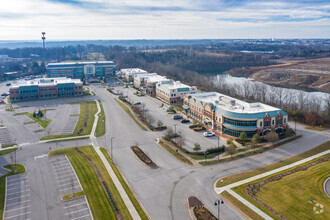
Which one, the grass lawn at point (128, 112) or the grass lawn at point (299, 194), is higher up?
the grass lawn at point (128, 112)

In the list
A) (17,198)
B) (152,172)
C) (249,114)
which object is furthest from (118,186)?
(249,114)

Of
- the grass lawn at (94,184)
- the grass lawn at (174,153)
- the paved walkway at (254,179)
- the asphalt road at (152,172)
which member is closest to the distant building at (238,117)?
the asphalt road at (152,172)

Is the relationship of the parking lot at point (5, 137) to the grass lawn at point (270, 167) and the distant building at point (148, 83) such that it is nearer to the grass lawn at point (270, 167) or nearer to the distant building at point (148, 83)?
the grass lawn at point (270, 167)

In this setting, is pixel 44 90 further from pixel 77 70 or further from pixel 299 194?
pixel 299 194

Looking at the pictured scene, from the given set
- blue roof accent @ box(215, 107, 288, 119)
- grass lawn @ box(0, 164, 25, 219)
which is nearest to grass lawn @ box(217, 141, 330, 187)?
blue roof accent @ box(215, 107, 288, 119)

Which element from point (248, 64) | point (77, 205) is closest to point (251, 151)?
point (77, 205)

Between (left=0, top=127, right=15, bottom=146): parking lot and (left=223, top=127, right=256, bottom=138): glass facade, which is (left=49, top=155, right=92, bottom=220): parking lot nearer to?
(left=0, top=127, right=15, bottom=146): parking lot
